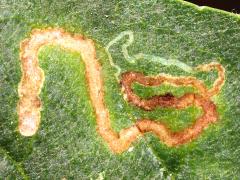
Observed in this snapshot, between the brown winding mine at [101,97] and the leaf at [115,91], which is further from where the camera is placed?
the brown winding mine at [101,97]

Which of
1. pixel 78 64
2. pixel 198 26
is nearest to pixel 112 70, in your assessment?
pixel 78 64

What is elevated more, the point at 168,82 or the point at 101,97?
the point at 168,82

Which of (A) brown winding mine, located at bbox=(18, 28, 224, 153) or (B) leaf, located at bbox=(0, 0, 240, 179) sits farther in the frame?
(A) brown winding mine, located at bbox=(18, 28, 224, 153)

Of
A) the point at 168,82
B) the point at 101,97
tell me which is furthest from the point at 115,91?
the point at 168,82

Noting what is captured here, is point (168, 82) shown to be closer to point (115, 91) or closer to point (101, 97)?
point (115, 91)
